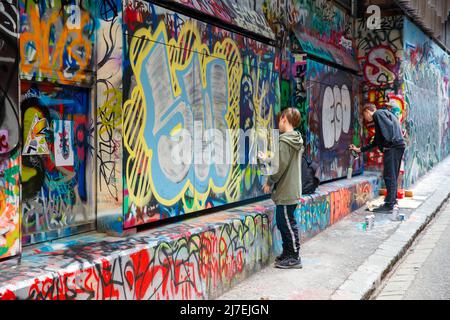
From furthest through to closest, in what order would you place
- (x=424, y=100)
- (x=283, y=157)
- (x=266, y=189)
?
(x=424, y=100) → (x=266, y=189) → (x=283, y=157)

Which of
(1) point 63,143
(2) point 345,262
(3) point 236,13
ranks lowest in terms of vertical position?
(2) point 345,262

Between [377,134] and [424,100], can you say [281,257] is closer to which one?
[377,134]

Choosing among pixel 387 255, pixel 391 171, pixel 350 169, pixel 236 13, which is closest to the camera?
pixel 236 13

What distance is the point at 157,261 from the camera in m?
4.18

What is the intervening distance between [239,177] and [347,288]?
1.92 metres

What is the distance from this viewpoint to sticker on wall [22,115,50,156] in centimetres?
391

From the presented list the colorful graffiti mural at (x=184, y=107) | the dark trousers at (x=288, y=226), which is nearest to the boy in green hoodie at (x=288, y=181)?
the dark trousers at (x=288, y=226)

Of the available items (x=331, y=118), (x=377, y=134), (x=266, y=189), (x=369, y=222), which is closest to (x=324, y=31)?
(x=331, y=118)

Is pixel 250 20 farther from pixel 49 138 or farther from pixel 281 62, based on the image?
pixel 49 138

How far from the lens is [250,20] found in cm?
655

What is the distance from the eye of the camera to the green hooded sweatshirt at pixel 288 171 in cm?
549

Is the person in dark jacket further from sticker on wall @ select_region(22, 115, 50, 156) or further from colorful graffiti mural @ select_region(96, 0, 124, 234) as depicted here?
sticker on wall @ select_region(22, 115, 50, 156)

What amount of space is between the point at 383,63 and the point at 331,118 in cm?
296

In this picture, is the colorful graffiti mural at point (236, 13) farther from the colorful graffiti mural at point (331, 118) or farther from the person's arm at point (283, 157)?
the colorful graffiti mural at point (331, 118)
